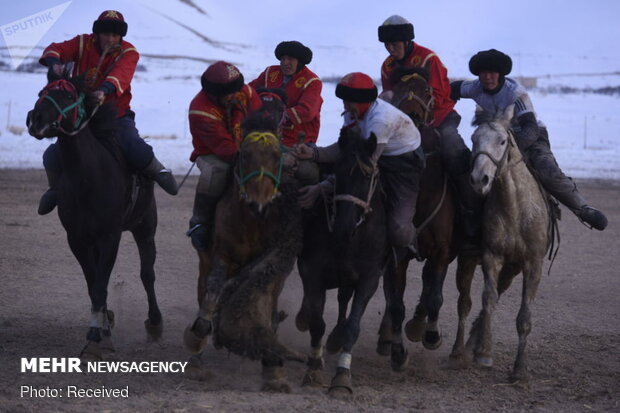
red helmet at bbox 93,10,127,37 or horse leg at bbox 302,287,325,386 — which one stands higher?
red helmet at bbox 93,10,127,37

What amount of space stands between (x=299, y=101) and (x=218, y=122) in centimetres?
181

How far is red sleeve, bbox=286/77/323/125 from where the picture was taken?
9.76m

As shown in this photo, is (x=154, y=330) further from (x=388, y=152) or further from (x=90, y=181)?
(x=388, y=152)

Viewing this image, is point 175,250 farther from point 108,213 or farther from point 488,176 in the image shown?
point 488,176

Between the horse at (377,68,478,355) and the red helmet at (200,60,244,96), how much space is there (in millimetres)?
1758

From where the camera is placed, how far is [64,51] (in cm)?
968

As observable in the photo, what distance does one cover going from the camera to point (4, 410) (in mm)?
6645

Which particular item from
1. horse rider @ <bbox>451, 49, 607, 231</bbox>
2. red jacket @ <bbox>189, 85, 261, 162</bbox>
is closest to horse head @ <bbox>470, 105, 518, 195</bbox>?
horse rider @ <bbox>451, 49, 607, 231</bbox>

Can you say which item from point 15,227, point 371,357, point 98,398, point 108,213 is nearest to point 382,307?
point 371,357

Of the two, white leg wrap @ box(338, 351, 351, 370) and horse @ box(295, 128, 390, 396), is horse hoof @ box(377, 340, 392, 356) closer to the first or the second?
horse @ box(295, 128, 390, 396)

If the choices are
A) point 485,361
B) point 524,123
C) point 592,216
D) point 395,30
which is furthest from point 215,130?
point 592,216

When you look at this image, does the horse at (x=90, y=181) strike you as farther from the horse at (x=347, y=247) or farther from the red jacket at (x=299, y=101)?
the horse at (x=347, y=247)

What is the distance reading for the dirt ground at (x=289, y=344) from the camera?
7484 millimetres

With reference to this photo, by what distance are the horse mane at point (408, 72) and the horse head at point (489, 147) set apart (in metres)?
0.68
